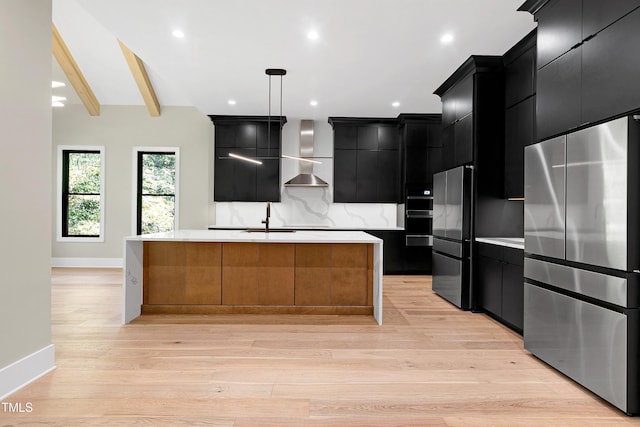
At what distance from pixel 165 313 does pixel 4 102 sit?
8.39 ft

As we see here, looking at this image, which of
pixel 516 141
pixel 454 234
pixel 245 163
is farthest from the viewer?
pixel 245 163

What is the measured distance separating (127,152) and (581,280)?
24.1ft

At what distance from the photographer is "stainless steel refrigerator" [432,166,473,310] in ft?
14.7

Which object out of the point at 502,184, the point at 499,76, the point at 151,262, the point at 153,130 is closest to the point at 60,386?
the point at 151,262

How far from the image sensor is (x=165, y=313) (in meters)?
4.21

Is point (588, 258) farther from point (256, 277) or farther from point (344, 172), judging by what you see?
point (344, 172)

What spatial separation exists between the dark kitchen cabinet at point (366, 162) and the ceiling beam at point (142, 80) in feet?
10.3

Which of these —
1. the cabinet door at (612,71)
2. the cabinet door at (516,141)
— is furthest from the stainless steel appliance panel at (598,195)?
the cabinet door at (516,141)

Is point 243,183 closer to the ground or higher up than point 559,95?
closer to the ground

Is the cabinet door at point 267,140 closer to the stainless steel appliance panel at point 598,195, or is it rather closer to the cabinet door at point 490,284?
the cabinet door at point 490,284

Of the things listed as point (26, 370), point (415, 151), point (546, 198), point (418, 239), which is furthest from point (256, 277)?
point (415, 151)

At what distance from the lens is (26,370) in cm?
246

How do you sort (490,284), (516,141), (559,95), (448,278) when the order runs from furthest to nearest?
(448,278)
(490,284)
(516,141)
(559,95)

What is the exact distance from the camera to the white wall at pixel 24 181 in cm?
229
